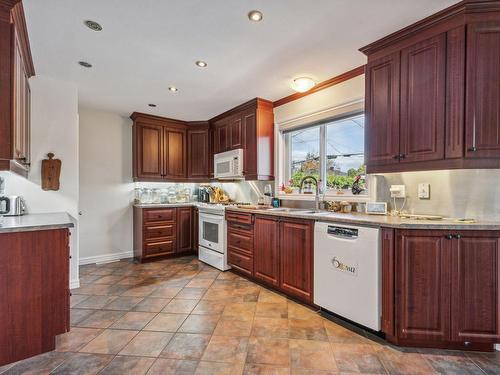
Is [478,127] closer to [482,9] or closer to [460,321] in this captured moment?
[482,9]

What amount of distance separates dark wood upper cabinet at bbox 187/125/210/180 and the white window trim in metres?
1.58

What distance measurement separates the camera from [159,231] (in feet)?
13.5

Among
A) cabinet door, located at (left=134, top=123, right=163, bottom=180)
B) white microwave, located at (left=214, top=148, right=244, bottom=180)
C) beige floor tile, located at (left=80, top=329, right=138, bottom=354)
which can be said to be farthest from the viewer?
cabinet door, located at (left=134, top=123, right=163, bottom=180)

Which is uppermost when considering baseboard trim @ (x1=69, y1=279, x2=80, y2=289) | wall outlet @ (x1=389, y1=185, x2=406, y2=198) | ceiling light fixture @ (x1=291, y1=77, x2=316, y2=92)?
ceiling light fixture @ (x1=291, y1=77, x2=316, y2=92)

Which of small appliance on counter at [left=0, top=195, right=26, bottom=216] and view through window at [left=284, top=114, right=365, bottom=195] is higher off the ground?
view through window at [left=284, top=114, right=365, bottom=195]

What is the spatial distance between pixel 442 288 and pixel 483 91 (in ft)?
4.62

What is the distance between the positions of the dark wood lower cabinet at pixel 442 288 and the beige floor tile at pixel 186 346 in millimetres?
1379

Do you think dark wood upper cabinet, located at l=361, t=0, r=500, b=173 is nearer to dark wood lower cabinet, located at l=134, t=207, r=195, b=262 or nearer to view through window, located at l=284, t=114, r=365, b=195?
view through window, located at l=284, t=114, r=365, b=195

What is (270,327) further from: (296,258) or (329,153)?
(329,153)

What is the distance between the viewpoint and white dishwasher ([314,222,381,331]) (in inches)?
75.9

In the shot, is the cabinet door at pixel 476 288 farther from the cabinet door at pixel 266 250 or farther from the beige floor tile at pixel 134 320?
the beige floor tile at pixel 134 320

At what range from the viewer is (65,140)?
2.99 meters

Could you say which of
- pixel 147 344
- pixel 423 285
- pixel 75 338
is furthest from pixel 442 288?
pixel 75 338

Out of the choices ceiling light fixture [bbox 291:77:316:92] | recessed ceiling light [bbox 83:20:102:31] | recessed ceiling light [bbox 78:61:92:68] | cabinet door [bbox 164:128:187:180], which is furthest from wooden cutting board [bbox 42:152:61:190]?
ceiling light fixture [bbox 291:77:316:92]
